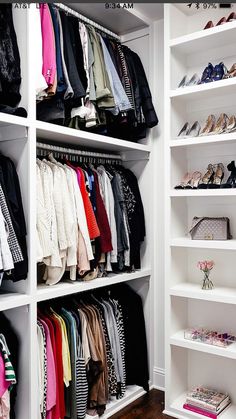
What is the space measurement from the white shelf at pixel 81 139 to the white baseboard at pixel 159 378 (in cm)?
164

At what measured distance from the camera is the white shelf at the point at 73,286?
198 cm

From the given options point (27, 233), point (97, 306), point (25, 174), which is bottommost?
point (97, 306)

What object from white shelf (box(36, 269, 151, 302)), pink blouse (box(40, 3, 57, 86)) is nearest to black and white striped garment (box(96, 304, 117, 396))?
white shelf (box(36, 269, 151, 302))

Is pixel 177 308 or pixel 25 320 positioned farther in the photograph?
pixel 177 308

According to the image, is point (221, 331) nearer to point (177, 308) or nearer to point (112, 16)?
point (177, 308)

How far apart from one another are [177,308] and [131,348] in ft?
1.51

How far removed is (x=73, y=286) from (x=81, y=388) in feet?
1.96

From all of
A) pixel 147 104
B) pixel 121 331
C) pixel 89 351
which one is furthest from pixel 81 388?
pixel 147 104

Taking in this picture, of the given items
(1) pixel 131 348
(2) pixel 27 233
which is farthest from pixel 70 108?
(1) pixel 131 348

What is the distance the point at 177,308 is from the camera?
8.45ft

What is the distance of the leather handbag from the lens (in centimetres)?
238

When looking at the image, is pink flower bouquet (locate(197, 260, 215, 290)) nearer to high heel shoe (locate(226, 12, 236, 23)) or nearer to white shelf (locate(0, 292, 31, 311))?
white shelf (locate(0, 292, 31, 311))

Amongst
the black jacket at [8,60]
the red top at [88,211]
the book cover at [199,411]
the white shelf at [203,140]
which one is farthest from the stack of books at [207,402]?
the black jacket at [8,60]

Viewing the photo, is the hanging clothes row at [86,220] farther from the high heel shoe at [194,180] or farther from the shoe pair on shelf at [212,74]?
the shoe pair on shelf at [212,74]
